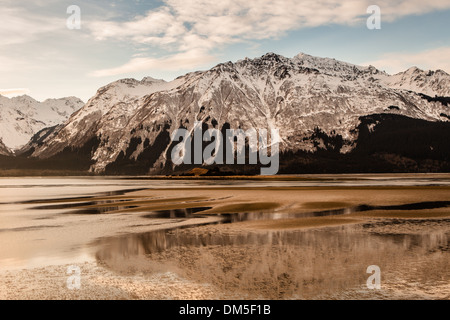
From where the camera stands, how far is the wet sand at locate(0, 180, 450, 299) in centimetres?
2158

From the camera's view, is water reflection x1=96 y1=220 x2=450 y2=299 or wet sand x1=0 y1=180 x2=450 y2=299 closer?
wet sand x1=0 y1=180 x2=450 y2=299

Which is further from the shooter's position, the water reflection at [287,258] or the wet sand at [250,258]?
the water reflection at [287,258]

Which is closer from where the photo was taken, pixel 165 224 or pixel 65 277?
pixel 65 277

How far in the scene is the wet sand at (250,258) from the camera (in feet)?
70.8

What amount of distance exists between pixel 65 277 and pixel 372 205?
167ft

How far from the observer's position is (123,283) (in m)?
23.2

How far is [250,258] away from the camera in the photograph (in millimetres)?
28484

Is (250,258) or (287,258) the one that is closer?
(287,258)

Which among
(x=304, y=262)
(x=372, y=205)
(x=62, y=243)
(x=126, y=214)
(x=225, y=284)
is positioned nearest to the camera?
(x=225, y=284)
